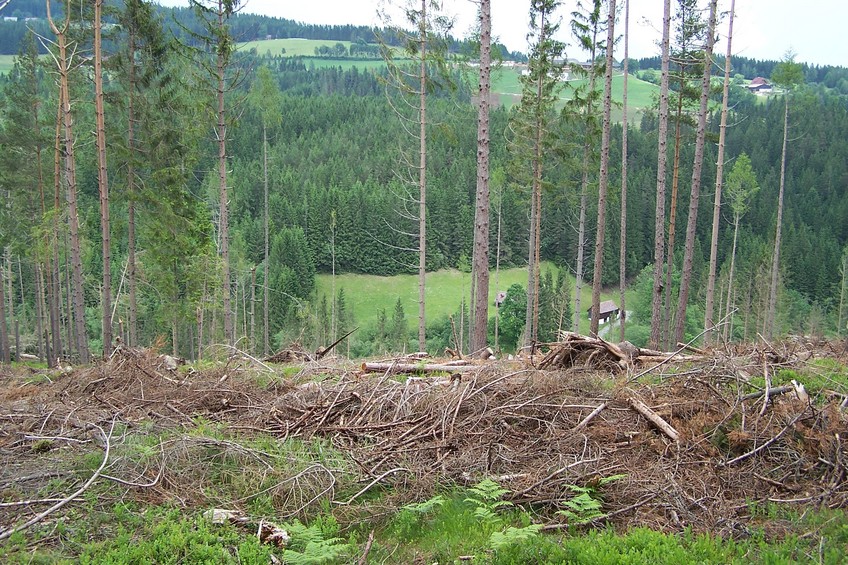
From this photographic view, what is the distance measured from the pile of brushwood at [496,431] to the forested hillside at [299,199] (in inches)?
168

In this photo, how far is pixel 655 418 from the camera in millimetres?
6883

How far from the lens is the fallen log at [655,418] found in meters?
6.62

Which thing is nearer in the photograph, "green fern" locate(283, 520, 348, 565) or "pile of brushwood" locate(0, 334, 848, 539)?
"green fern" locate(283, 520, 348, 565)

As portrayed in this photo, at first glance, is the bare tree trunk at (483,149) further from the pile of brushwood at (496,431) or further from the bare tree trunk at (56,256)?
the bare tree trunk at (56,256)

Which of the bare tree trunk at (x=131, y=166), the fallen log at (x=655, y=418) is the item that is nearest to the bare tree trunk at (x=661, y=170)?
the fallen log at (x=655, y=418)

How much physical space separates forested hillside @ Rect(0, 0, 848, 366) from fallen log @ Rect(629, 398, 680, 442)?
25.4 ft

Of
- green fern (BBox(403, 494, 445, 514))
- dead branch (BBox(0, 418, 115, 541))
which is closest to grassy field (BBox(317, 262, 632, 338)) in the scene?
dead branch (BBox(0, 418, 115, 541))

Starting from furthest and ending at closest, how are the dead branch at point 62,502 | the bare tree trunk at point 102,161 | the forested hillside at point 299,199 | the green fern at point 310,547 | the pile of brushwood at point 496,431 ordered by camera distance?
the forested hillside at point 299,199
the bare tree trunk at point 102,161
the pile of brushwood at point 496,431
the dead branch at point 62,502
the green fern at point 310,547

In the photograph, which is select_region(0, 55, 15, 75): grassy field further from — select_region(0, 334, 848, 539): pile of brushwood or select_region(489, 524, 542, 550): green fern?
select_region(489, 524, 542, 550): green fern

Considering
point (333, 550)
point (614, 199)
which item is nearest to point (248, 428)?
point (333, 550)

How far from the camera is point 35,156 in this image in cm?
2658

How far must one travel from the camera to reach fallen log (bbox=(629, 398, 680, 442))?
21.7ft

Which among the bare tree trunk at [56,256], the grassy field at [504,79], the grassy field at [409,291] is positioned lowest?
the grassy field at [409,291]

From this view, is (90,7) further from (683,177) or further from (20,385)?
(683,177)
